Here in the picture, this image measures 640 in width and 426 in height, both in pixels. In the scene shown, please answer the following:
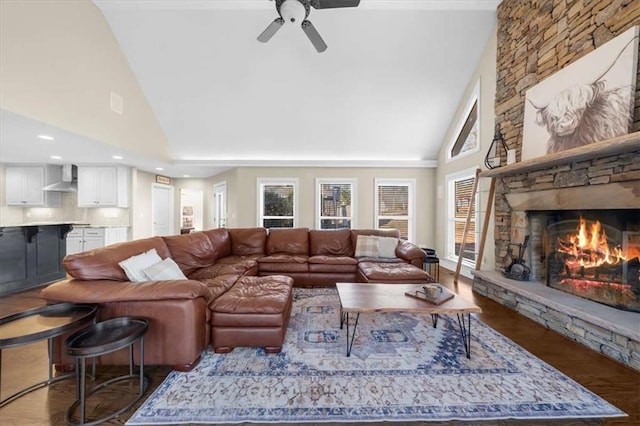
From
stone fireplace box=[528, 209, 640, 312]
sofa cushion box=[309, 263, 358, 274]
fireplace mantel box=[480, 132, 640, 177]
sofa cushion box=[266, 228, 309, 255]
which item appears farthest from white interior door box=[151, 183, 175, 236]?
stone fireplace box=[528, 209, 640, 312]

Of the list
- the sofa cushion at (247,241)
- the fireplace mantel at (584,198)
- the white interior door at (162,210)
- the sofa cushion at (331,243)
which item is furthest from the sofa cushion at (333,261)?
the white interior door at (162,210)

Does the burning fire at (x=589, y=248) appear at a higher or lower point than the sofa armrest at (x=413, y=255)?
higher

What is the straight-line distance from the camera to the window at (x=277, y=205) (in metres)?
6.59

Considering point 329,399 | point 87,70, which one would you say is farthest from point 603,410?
point 87,70

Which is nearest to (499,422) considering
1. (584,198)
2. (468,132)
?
(584,198)

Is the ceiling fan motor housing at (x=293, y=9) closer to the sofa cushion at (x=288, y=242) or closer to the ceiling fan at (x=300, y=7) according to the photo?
the ceiling fan at (x=300, y=7)

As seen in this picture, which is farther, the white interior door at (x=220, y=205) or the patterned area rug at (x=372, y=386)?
the white interior door at (x=220, y=205)

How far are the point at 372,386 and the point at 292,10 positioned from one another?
336 cm

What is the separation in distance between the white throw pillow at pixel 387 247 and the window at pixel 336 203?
195 cm

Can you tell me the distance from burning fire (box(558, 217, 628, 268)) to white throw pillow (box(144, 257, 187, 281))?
169 inches

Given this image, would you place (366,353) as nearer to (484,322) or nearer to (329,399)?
(329,399)

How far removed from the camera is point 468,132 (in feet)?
17.2

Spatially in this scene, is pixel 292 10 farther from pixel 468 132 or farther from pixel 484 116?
pixel 468 132

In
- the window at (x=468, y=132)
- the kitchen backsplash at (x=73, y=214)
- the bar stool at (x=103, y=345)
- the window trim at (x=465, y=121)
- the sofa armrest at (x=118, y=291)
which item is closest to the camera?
the bar stool at (x=103, y=345)
